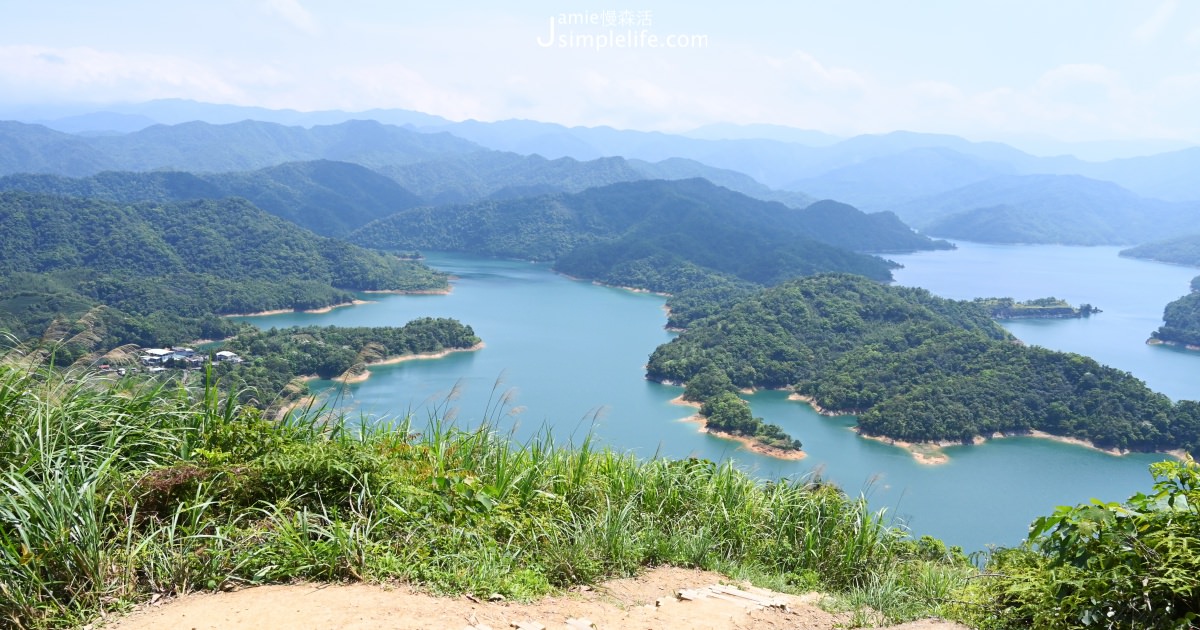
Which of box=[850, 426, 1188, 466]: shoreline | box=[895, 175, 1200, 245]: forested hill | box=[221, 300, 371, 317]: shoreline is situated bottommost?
box=[221, 300, 371, 317]: shoreline

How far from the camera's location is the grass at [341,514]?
7.36 feet

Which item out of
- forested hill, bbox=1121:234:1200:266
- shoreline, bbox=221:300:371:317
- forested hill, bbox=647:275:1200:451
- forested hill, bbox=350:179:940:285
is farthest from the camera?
forested hill, bbox=1121:234:1200:266

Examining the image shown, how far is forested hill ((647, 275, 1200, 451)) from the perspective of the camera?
27.3 m

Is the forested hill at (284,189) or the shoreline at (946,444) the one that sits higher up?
the forested hill at (284,189)

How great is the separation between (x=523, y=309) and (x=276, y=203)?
6237cm

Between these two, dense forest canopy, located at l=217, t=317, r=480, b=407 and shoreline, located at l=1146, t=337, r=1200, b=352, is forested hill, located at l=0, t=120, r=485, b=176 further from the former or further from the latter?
shoreline, located at l=1146, t=337, r=1200, b=352

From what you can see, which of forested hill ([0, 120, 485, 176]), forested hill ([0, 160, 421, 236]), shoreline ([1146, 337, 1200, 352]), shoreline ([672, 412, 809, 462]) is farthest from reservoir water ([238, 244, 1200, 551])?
forested hill ([0, 120, 485, 176])

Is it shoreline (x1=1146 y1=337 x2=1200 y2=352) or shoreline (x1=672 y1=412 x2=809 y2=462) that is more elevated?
shoreline (x1=1146 y1=337 x2=1200 y2=352)

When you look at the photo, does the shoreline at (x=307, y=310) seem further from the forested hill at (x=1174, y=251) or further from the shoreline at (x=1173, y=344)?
the forested hill at (x=1174, y=251)

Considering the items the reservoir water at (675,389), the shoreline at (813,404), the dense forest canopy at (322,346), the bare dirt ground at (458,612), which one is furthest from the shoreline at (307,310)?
the bare dirt ground at (458,612)

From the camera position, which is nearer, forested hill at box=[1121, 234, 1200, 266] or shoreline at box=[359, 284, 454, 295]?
shoreline at box=[359, 284, 454, 295]

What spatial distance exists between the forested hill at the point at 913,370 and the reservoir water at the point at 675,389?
38.2 inches

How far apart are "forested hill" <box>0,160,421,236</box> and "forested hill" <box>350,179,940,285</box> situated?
43.1ft

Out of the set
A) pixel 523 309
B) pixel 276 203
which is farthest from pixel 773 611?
pixel 276 203
